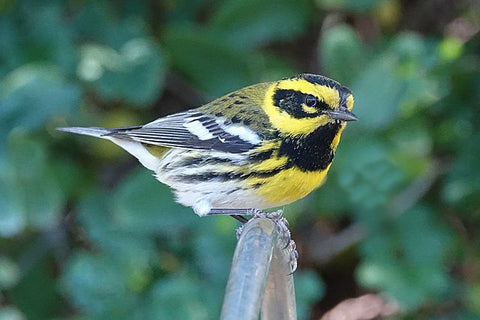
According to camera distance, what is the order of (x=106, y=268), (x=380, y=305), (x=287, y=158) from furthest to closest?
(x=380, y=305) < (x=106, y=268) < (x=287, y=158)

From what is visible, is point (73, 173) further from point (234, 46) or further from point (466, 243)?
point (466, 243)

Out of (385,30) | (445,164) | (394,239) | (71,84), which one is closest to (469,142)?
(445,164)

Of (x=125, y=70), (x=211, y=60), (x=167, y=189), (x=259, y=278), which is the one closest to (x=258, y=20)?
(x=211, y=60)

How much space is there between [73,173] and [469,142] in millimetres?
1195

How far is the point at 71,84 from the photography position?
2.75m

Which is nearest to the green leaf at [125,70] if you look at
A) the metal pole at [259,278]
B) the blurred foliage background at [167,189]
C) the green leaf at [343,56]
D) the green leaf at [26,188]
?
the blurred foliage background at [167,189]

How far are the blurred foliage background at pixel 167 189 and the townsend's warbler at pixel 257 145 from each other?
346mm

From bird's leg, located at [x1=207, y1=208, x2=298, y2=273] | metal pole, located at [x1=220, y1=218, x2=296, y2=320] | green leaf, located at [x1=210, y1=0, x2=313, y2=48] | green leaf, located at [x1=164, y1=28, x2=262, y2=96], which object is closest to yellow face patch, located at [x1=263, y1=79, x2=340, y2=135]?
bird's leg, located at [x1=207, y1=208, x2=298, y2=273]

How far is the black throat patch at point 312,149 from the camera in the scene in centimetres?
220

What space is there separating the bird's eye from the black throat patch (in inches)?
2.2

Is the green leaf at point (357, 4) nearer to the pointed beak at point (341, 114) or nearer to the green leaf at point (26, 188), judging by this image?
the pointed beak at point (341, 114)

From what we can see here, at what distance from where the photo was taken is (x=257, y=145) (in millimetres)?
2254

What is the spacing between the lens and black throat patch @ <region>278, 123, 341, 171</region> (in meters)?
2.20

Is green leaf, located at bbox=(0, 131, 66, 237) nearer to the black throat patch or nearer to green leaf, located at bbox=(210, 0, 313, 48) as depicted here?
green leaf, located at bbox=(210, 0, 313, 48)
